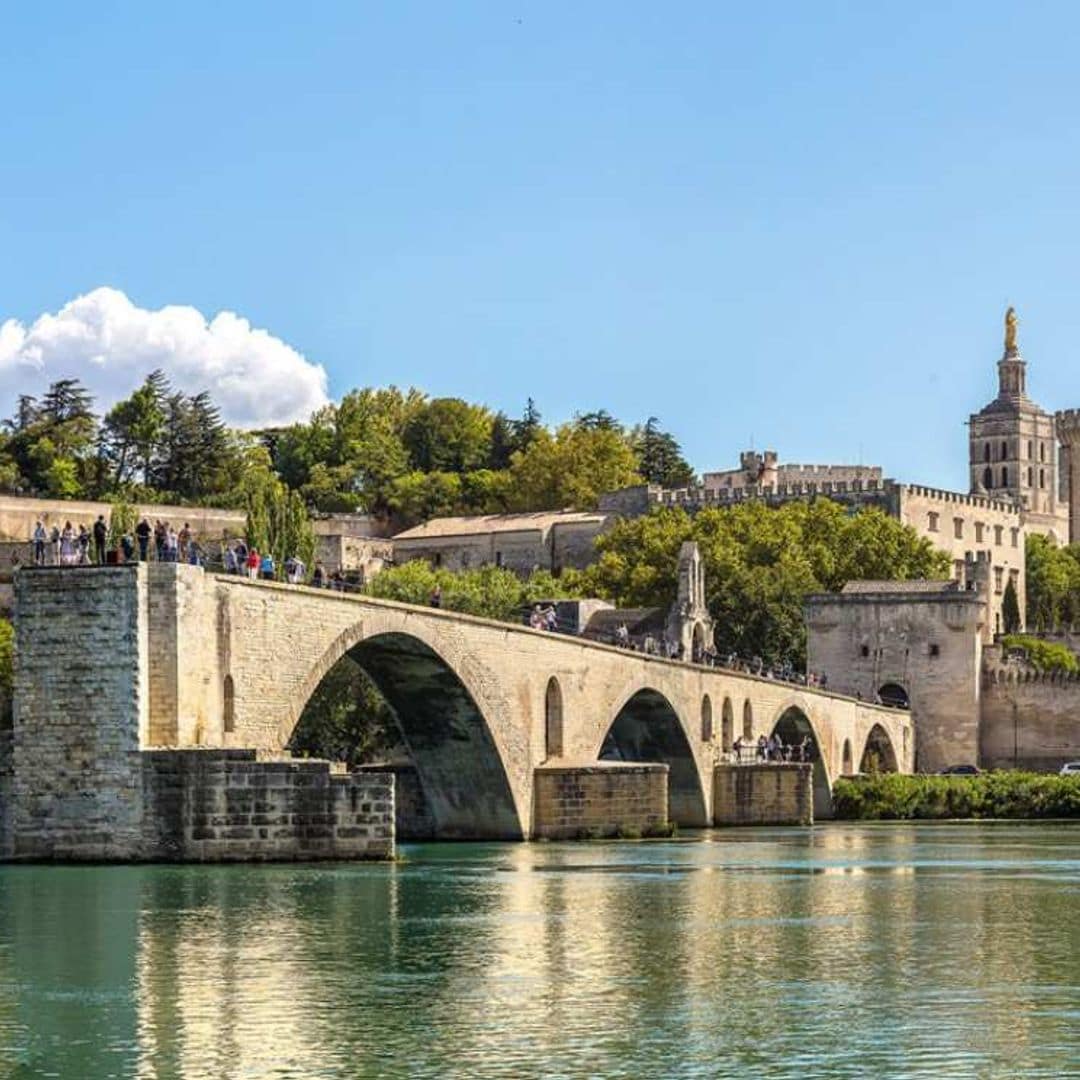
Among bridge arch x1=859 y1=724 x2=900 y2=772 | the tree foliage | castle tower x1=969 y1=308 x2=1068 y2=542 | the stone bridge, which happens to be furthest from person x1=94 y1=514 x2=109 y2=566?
castle tower x1=969 y1=308 x2=1068 y2=542

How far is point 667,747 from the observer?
77.9m

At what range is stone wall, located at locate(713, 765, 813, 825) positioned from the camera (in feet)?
260

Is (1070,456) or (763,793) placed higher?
(1070,456)

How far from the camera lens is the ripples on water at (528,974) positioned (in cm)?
2483

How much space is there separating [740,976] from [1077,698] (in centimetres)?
8263

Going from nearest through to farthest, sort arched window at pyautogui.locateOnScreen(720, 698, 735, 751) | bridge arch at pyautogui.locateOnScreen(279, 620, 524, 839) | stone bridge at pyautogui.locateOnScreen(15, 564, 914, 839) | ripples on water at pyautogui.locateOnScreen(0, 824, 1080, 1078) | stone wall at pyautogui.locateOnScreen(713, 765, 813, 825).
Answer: ripples on water at pyautogui.locateOnScreen(0, 824, 1080, 1078) < stone bridge at pyautogui.locateOnScreen(15, 564, 914, 839) < bridge arch at pyautogui.locateOnScreen(279, 620, 524, 839) < stone wall at pyautogui.locateOnScreen(713, 765, 813, 825) < arched window at pyautogui.locateOnScreen(720, 698, 735, 751)

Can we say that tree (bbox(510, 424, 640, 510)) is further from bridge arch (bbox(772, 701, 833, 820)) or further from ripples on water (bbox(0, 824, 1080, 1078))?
ripples on water (bbox(0, 824, 1080, 1078))

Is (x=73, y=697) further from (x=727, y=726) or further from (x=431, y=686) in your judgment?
(x=727, y=726)

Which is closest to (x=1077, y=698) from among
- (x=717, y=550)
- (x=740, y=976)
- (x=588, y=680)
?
(x=717, y=550)

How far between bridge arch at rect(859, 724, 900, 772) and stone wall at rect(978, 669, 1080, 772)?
7.11 metres

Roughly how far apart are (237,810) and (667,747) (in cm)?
3591

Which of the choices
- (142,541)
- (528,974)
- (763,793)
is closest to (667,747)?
(763,793)

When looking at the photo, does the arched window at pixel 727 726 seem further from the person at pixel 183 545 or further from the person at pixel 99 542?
the person at pixel 99 542

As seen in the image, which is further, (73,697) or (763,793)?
(763,793)
